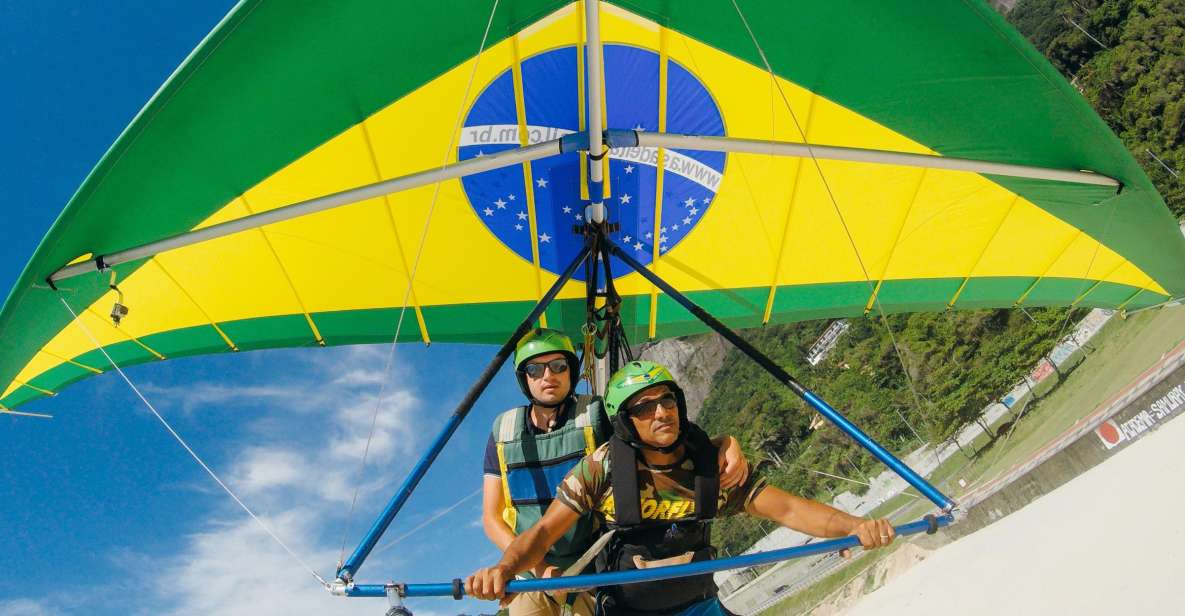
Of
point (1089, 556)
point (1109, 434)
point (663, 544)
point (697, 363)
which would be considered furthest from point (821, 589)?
point (697, 363)

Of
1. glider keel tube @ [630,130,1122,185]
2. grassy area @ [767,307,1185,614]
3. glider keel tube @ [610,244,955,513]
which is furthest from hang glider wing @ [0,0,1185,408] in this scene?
grassy area @ [767,307,1185,614]

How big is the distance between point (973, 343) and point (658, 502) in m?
61.8

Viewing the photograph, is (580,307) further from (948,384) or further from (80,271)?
(948,384)

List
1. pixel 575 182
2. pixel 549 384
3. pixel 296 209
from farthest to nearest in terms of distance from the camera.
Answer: pixel 575 182 < pixel 296 209 < pixel 549 384

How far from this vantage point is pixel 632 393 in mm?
2988

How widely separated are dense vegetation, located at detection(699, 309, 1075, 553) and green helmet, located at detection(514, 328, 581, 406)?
33.8 m

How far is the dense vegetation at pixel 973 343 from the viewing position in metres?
48.8

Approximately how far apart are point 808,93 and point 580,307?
3496 millimetres

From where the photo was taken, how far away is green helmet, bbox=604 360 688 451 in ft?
9.77

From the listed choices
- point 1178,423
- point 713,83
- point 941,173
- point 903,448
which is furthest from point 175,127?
point 903,448

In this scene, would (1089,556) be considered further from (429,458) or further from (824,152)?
(429,458)

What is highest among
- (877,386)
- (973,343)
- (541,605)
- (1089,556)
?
(877,386)

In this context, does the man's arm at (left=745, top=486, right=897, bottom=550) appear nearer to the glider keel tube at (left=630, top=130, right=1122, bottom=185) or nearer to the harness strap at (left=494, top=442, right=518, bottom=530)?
the harness strap at (left=494, top=442, right=518, bottom=530)

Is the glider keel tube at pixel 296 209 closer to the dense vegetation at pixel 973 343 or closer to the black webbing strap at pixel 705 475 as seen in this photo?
the black webbing strap at pixel 705 475
